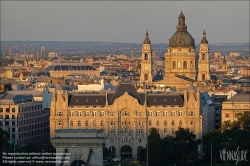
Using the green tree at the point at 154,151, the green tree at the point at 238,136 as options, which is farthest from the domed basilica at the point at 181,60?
the green tree at the point at 154,151

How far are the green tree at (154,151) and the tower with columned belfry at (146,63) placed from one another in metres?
62.4

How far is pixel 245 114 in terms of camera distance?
110 metres

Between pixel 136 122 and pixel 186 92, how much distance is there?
506 cm

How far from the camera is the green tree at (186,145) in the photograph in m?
97.6

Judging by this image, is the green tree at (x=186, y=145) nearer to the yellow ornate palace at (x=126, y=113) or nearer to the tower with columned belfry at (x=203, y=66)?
the yellow ornate palace at (x=126, y=113)

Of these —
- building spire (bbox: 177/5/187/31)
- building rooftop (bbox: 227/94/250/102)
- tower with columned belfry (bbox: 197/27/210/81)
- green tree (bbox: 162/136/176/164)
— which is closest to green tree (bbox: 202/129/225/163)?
Result: green tree (bbox: 162/136/176/164)

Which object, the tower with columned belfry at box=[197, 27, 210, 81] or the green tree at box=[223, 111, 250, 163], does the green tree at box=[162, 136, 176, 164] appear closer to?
the green tree at box=[223, 111, 250, 163]

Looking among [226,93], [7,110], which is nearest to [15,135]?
[7,110]

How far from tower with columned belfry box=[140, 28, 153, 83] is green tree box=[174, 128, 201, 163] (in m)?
57.2

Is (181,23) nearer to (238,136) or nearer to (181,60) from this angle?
(181,60)

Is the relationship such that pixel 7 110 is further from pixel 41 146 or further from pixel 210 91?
pixel 210 91

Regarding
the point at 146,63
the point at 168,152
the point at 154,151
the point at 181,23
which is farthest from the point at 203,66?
the point at 154,151

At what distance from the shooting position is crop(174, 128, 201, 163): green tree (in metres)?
97.6

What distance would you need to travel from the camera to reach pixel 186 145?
10106 cm
